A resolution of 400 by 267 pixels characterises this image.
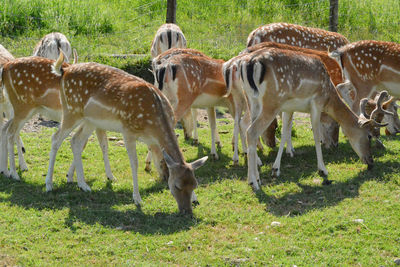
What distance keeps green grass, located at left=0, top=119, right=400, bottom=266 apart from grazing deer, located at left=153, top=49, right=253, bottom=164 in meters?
1.07

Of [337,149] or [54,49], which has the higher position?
[54,49]

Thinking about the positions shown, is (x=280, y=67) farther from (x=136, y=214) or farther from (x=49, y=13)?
(x=49, y=13)

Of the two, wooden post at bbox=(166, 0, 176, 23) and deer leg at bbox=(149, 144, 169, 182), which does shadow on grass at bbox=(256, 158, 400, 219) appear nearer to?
deer leg at bbox=(149, 144, 169, 182)

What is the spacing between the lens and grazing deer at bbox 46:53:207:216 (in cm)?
741

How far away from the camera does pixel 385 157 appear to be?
9.59 metres

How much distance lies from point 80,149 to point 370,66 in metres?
4.96

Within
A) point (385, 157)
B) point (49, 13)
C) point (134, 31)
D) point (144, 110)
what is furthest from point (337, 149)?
point (49, 13)

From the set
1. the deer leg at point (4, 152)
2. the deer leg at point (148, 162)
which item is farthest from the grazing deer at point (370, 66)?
the deer leg at point (4, 152)

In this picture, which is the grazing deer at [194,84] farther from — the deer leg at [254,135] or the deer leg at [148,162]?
the deer leg at [254,135]

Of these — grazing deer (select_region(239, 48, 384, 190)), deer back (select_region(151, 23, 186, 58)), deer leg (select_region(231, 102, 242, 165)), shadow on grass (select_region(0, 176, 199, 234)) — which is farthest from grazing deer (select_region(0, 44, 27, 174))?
grazing deer (select_region(239, 48, 384, 190))

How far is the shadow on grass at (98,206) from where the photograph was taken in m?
7.02

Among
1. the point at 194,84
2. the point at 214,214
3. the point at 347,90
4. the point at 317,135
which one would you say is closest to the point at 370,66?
the point at 347,90

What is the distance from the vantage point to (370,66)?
32.6ft

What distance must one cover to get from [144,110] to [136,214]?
1.34 m
